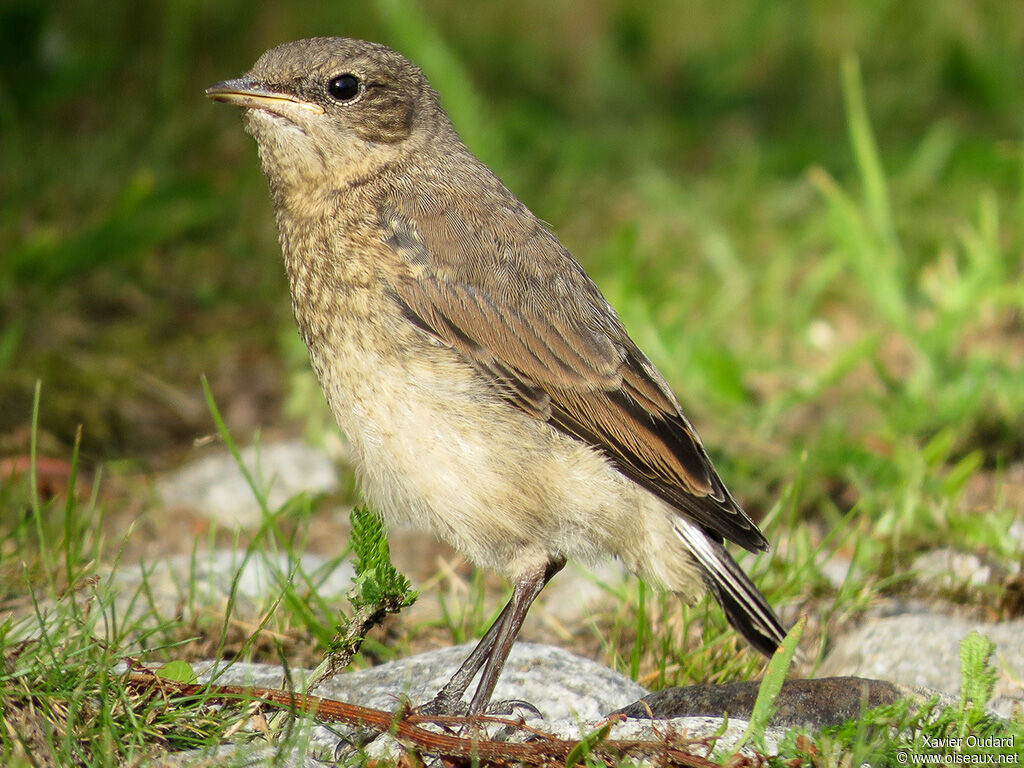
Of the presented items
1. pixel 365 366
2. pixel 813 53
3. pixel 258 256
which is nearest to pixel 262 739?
pixel 365 366

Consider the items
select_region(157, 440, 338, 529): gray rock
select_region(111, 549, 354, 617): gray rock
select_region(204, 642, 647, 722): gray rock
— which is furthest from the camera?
select_region(157, 440, 338, 529): gray rock

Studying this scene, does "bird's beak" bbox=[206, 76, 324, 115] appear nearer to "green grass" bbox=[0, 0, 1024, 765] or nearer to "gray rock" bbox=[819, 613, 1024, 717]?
"green grass" bbox=[0, 0, 1024, 765]

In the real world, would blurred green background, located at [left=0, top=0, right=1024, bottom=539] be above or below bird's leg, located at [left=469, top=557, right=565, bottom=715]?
above

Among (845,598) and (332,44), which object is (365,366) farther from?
(845,598)

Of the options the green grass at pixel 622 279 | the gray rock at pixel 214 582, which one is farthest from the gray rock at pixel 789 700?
the gray rock at pixel 214 582

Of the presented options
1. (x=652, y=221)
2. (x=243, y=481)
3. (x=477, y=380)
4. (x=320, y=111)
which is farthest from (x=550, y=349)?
(x=652, y=221)

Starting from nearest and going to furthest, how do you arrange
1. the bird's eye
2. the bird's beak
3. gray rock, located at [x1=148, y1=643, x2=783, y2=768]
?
gray rock, located at [x1=148, y1=643, x2=783, y2=768] < the bird's beak < the bird's eye

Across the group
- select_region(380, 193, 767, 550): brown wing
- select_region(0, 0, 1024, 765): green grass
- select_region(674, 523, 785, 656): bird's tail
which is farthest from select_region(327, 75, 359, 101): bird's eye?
select_region(674, 523, 785, 656): bird's tail
